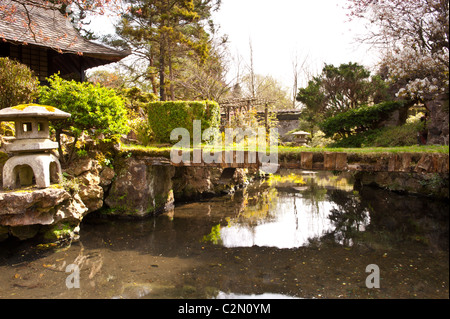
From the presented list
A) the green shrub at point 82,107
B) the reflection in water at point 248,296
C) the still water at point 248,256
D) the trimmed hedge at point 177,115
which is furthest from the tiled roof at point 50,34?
the reflection in water at point 248,296

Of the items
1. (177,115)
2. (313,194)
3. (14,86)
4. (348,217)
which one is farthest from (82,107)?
(313,194)

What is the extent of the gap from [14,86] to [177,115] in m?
4.39

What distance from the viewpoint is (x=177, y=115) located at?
9555 millimetres

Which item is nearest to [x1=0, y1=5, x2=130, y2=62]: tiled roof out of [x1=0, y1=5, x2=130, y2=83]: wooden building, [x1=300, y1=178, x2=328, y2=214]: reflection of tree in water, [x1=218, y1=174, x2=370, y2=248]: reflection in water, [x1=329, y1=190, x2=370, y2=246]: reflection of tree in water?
[x1=0, y1=5, x2=130, y2=83]: wooden building

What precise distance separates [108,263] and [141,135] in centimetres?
556

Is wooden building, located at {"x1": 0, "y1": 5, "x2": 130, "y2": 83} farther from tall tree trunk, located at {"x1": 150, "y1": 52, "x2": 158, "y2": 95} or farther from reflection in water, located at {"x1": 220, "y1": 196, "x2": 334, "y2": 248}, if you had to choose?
reflection in water, located at {"x1": 220, "y1": 196, "x2": 334, "y2": 248}

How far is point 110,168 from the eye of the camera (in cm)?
782

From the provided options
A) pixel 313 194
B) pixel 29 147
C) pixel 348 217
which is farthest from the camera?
pixel 313 194

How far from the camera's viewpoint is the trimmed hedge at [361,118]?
11.2 metres

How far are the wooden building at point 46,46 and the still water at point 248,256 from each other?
246 inches

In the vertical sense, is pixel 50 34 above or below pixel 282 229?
above

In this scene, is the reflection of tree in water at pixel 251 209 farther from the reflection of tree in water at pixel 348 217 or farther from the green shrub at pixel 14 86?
the green shrub at pixel 14 86

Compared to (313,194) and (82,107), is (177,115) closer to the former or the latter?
(82,107)
